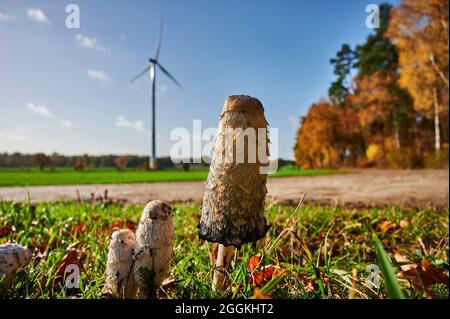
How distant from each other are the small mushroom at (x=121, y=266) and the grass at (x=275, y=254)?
0.48 feet

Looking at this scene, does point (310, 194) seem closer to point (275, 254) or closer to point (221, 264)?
point (275, 254)

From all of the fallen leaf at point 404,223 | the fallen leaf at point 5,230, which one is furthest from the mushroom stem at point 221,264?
the fallen leaf at point 404,223

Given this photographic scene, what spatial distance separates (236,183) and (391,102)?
89.5 feet

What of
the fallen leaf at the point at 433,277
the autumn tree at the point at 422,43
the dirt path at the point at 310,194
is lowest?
the dirt path at the point at 310,194

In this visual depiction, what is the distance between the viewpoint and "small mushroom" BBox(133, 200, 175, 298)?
0.87 m

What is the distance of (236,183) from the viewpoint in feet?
2.86

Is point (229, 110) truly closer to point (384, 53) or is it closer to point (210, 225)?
point (210, 225)

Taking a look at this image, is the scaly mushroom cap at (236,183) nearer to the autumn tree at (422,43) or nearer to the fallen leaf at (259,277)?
the fallen leaf at (259,277)

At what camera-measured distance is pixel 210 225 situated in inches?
36.8

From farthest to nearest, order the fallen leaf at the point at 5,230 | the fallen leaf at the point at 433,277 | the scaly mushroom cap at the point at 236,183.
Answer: the fallen leaf at the point at 5,230 < the fallen leaf at the point at 433,277 < the scaly mushroom cap at the point at 236,183

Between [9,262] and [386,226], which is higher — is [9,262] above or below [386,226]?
above

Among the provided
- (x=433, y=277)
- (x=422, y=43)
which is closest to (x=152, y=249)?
(x=433, y=277)

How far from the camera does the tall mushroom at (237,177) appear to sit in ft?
2.74

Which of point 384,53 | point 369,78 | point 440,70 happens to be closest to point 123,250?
point 440,70
